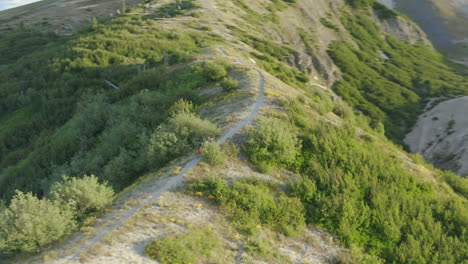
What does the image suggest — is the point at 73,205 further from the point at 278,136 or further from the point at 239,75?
the point at 239,75

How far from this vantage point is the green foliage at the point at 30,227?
702 centimetres

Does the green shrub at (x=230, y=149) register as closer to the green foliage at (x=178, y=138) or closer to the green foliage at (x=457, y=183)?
the green foliage at (x=178, y=138)

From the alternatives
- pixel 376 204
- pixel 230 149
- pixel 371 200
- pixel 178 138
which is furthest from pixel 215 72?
pixel 376 204

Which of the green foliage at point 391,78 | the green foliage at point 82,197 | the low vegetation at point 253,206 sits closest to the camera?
the low vegetation at point 253,206

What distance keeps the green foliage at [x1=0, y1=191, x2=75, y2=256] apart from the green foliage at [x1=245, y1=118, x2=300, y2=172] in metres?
6.14

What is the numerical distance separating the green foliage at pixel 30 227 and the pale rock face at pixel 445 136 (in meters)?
38.5

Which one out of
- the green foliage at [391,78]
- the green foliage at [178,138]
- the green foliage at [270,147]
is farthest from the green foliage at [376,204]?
the green foliage at [391,78]

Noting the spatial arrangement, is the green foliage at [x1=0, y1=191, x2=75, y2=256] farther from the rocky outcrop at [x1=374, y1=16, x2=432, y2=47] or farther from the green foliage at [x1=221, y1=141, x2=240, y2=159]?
the rocky outcrop at [x1=374, y1=16, x2=432, y2=47]

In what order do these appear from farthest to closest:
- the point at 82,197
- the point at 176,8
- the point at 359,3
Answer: the point at 359,3
the point at 176,8
the point at 82,197

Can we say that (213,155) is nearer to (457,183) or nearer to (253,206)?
(253,206)

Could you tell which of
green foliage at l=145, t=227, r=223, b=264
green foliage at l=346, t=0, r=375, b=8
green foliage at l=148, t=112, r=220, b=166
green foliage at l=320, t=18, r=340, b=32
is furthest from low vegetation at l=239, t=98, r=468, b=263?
green foliage at l=346, t=0, r=375, b=8

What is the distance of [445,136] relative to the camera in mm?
41312

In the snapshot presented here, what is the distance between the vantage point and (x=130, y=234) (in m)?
7.49

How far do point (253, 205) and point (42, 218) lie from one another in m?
5.48
